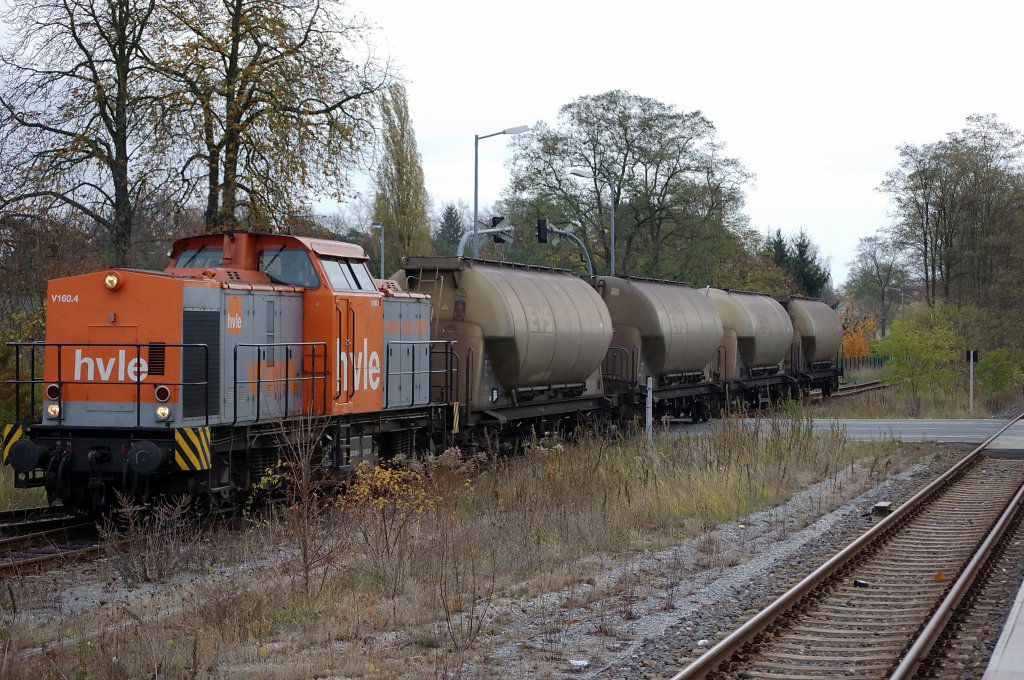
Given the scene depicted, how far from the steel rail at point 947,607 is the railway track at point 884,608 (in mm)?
11

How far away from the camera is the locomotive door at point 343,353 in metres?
13.2

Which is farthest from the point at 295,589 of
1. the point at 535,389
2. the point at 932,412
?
the point at 932,412

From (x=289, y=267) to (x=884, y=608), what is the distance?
8.13m

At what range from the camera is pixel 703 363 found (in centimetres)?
2688

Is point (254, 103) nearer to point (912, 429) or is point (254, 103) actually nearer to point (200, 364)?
point (200, 364)

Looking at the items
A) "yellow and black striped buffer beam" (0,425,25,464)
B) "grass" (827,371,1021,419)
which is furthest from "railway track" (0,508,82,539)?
"grass" (827,371,1021,419)

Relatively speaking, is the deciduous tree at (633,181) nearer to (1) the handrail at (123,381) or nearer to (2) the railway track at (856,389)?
(2) the railway track at (856,389)

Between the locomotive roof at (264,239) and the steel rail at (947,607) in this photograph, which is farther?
the locomotive roof at (264,239)

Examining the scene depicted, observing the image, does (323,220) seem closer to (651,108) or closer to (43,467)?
(43,467)

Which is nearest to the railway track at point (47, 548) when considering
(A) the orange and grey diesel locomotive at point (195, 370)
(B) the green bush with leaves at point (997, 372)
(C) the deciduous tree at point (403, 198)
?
(A) the orange and grey diesel locomotive at point (195, 370)

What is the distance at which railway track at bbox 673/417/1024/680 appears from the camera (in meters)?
7.23

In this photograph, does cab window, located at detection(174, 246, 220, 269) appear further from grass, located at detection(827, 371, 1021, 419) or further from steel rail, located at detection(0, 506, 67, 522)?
grass, located at detection(827, 371, 1021, 419)

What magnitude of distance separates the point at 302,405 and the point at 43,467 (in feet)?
10.3

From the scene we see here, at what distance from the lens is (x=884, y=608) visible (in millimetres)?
9055
